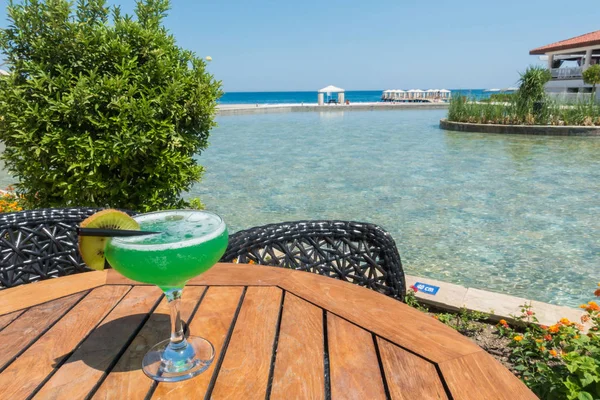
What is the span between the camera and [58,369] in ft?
2.99

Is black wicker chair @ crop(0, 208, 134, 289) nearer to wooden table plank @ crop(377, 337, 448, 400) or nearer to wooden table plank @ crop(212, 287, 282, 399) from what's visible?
wooden table plank @ crop(212, 287, 282, 399)

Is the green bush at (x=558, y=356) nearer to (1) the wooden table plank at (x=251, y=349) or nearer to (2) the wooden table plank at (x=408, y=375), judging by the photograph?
(2) the wooden table plank at (x=408, y=375)

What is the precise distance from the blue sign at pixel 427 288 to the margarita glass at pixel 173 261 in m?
2.16

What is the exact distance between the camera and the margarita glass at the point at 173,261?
819mm

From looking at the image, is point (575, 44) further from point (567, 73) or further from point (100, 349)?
point (100, 349)

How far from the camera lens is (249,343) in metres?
1.00

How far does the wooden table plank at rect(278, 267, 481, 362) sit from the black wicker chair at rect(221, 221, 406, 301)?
564 mm

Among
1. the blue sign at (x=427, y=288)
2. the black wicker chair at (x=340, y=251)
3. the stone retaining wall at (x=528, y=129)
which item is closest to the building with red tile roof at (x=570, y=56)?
the stone retaining wall at (x=528, y=129)

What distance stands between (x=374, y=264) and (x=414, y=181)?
5919 mm

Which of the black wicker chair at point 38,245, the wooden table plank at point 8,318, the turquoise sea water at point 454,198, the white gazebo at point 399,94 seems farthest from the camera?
the white gazebo at point 399,94

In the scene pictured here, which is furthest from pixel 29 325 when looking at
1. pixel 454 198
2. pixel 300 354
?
pixel 454 198

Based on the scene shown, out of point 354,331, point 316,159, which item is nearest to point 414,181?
point 316,159

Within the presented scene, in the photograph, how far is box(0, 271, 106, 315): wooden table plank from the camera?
121 centimetres

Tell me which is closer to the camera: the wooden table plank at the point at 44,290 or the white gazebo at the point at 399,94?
the wooden table plank at the point at 44,290
